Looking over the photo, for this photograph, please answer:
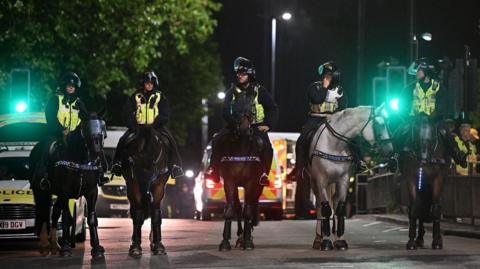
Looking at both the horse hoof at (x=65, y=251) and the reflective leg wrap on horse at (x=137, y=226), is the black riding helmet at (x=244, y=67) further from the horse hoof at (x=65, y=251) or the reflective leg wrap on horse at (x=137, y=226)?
the horse hoof at (x=65, y=251)

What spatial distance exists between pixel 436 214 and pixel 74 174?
496 centimetres

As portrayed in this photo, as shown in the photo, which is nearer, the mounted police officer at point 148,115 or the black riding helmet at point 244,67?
the mounted police officer at point 148,115

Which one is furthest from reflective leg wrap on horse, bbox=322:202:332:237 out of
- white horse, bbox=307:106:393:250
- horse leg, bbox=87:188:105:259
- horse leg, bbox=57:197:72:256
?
horse leg, bbox=57:197:72:256

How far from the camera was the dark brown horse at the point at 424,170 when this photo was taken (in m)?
17.7

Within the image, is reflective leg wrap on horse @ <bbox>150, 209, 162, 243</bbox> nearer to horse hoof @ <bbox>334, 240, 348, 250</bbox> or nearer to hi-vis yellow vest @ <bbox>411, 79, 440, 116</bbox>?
horse hoof @ <bbox>334, 240, 348, 250</bbox>

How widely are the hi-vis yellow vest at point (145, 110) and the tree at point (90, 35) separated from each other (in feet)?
64.1

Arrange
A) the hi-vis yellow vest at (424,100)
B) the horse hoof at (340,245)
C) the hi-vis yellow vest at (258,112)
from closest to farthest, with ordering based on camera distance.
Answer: the horse hoof at (340,245), the hi-vis yellow vest at (258,112), the hi-vis yellow vest at (424,100)

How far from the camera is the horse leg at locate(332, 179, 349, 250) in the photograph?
57.2 ft

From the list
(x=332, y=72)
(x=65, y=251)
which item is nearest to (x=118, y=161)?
(x=65, y=251)

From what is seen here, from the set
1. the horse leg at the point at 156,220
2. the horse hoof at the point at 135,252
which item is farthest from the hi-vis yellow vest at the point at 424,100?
the horse hoof at the point at 135,252

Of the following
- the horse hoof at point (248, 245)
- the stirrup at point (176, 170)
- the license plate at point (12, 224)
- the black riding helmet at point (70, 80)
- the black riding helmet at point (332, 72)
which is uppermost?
the black riding helmet at point (332, 72)

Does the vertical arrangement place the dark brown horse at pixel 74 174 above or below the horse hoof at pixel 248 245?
above

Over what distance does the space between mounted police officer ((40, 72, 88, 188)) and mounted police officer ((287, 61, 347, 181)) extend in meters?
3.17

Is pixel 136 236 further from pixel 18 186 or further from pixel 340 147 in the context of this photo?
pixel 340 147
